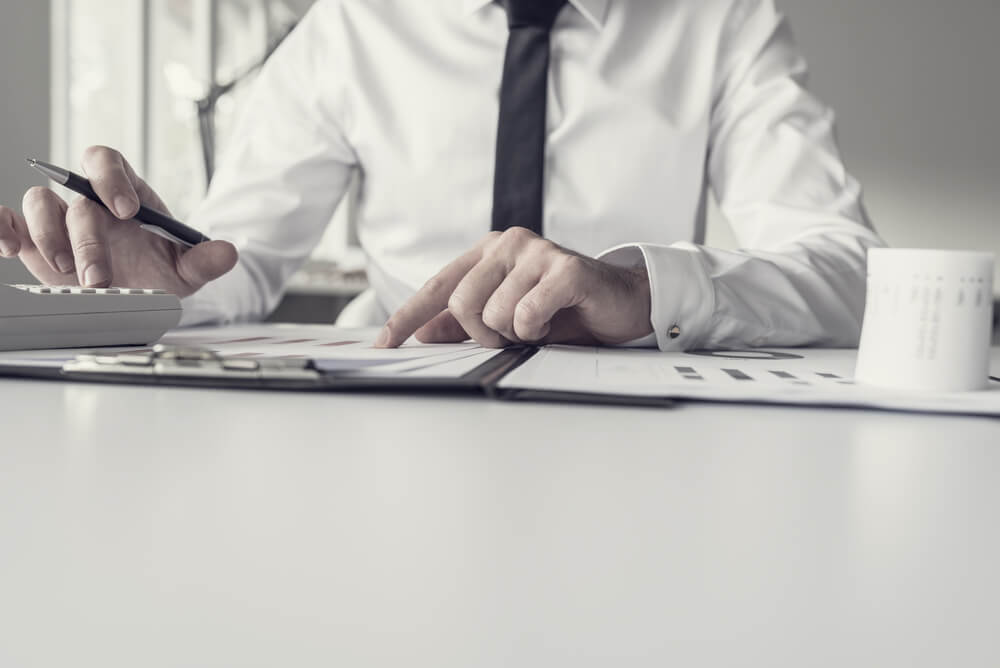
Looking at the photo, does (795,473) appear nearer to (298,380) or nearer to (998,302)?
(298,380)

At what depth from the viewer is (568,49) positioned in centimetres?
123

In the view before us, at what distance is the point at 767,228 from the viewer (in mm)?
1092

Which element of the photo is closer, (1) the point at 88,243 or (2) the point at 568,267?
(2) the point at 568,267

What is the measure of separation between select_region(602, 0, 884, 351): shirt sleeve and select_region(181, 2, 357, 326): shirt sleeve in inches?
23.3

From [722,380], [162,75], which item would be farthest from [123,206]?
[162,75]

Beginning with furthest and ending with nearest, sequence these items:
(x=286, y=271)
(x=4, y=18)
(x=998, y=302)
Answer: (x=998, y=302) < (x=286, y=271) < (x=4, y=18)

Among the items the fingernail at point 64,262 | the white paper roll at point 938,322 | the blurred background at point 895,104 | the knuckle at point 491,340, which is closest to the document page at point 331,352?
the knuckle at point 491,340

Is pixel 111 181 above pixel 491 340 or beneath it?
above

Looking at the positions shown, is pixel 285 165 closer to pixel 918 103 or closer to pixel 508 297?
pixel 508 297

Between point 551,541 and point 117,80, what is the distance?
3472 millimetres

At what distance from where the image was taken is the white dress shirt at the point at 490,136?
3.83 ft

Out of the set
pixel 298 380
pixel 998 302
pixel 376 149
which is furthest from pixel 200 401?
pixel 998 302

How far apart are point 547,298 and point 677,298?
138 mm

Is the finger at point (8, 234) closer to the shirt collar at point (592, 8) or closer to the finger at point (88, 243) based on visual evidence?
the finger at point (88, 243)
